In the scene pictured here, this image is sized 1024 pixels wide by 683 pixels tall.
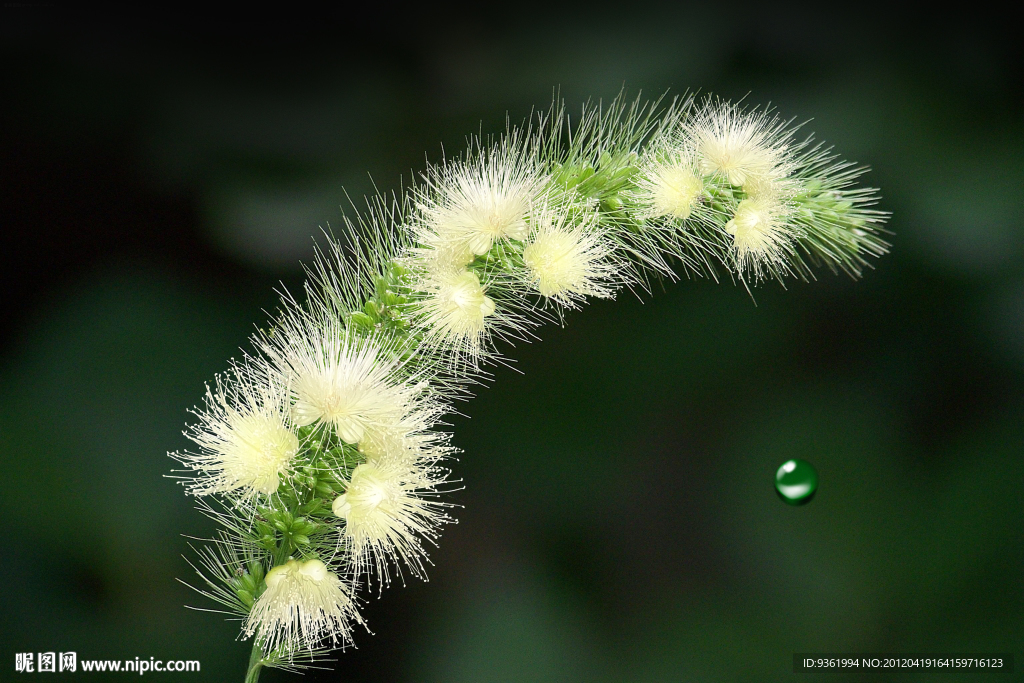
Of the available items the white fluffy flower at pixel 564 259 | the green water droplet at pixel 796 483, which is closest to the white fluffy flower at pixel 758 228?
the white fluffy flower at pixel 564 259

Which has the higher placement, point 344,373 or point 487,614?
point 344,373

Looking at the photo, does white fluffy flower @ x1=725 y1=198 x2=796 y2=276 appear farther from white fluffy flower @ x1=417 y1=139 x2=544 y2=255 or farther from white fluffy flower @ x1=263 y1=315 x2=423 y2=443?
white fluffy flower @ x1=263 y1=315 x2=423 y2=443

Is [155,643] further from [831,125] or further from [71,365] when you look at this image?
[831,125]

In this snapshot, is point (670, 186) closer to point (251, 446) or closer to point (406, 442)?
point (406, 442)

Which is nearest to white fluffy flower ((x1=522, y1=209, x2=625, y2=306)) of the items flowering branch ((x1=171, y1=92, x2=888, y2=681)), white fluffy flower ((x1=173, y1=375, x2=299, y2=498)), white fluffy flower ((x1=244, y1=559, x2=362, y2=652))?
flowering branch ((x1=171, y1=92, x2=888, y2=681))

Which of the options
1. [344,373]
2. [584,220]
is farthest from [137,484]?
[584,220]

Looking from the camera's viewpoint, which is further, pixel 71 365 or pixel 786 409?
pixel 786 409
